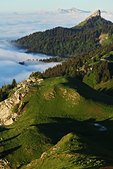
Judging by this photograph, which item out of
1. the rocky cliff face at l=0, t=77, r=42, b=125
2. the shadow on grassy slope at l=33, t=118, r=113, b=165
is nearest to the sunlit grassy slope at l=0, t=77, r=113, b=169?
the shadow on grassy slope at l=33, t=118, r=113, b=165

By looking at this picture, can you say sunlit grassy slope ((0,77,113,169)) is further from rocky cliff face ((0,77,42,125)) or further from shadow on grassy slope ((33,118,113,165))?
rocky cliff face ((0,77,42,125))

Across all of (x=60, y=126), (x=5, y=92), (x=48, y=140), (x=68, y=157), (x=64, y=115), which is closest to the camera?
(x=68, y=157)

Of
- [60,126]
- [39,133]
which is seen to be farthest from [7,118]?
[39,133]

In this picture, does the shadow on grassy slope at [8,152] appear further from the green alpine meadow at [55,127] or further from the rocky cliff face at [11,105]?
the rocky cliff face at [11,105]

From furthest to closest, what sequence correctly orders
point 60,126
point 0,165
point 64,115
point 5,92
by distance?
1. point 5,92
2. point 64,115
3. point 60,126
4. point 0,165

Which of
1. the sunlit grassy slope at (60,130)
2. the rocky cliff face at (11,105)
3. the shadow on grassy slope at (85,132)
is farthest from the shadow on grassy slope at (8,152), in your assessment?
the rocky cliff face at (11,105)

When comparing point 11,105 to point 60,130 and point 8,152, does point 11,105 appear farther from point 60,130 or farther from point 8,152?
point 8,152

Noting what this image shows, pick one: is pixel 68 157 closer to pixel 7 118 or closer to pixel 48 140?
pixel 48 140
